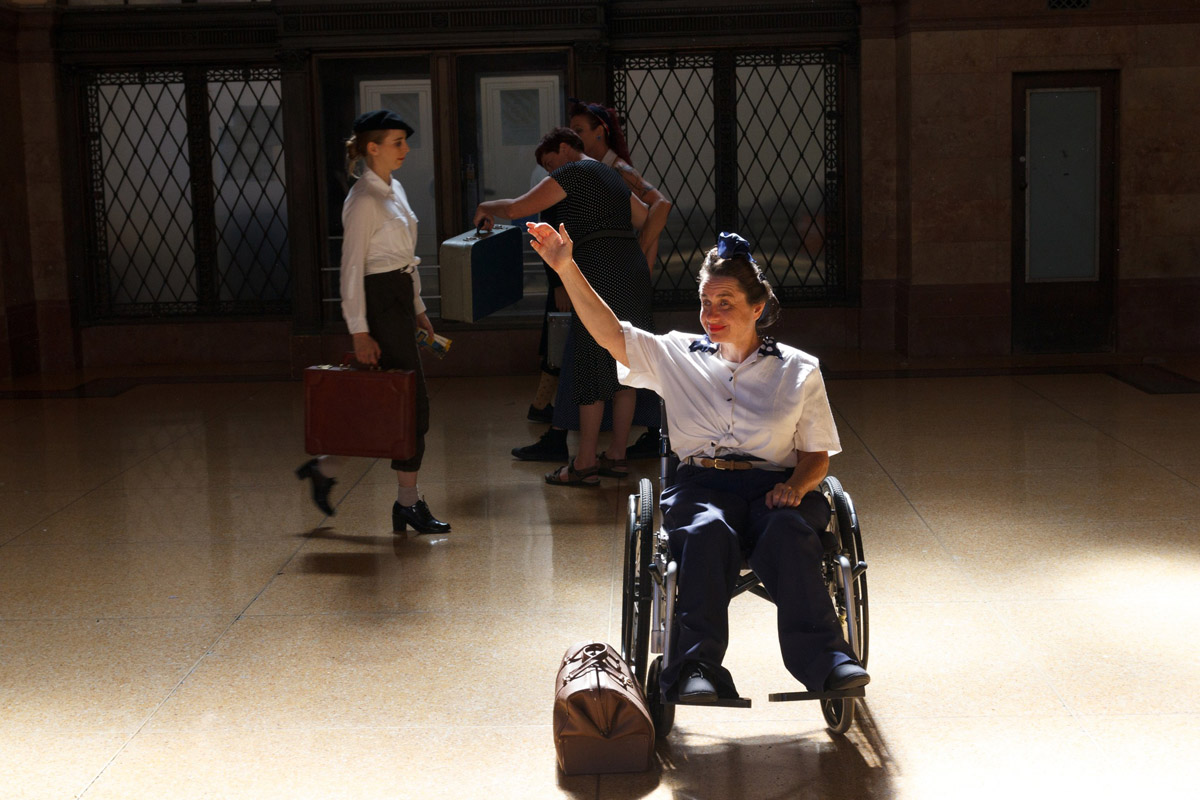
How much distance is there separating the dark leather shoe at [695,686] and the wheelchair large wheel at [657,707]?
0.60ft

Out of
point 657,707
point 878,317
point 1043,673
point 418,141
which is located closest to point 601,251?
point 1043,673

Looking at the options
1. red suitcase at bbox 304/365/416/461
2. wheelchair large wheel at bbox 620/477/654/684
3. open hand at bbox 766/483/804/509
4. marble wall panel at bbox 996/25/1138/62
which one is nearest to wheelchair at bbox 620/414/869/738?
wheelchair large wheel at bbox 620/477/654/684

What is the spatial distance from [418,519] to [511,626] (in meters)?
1.19

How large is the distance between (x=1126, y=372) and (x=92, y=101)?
7.38 metres

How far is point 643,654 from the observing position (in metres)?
3.14

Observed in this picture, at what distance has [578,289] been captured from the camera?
332 centimetres

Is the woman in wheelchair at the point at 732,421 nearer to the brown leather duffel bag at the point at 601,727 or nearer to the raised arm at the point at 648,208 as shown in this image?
the brown leather duffel bag at the point at 601,727

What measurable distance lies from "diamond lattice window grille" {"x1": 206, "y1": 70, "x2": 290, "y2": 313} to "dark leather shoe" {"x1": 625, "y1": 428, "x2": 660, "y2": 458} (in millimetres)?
4393

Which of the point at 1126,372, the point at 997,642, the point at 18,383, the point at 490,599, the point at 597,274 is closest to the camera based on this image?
the point at 997,642

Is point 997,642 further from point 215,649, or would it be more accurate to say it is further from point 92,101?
point 92,101

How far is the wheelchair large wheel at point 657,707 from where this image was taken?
10.2 ft

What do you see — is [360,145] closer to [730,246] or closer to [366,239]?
[366,239]

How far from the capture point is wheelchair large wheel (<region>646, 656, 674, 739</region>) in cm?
311

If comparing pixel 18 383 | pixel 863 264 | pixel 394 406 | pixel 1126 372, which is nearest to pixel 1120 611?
pixel 394 406
